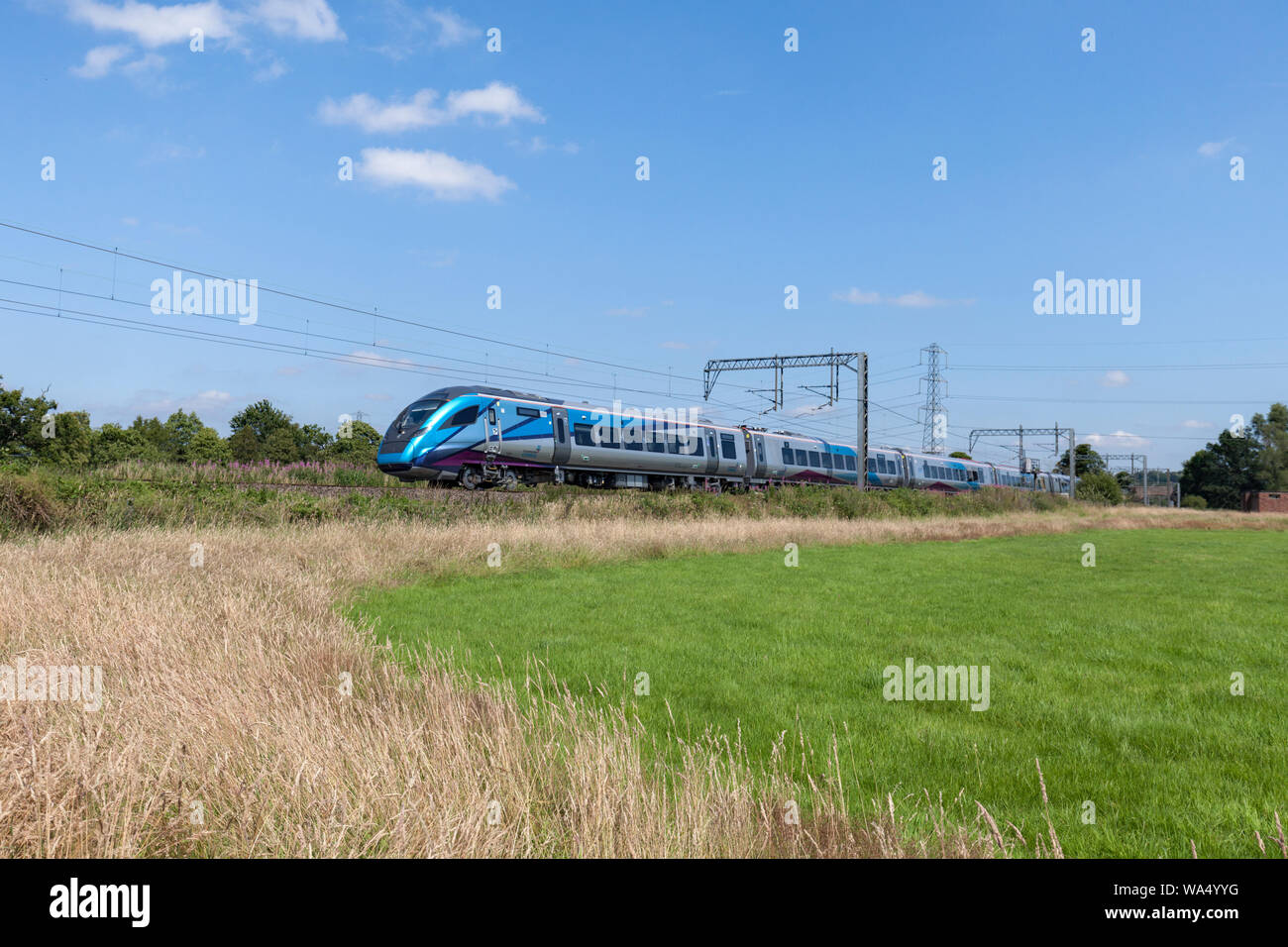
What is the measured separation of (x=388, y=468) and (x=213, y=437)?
63.1 metres

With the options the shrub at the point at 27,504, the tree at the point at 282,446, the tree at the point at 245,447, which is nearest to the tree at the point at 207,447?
the tree at the point at 245,447

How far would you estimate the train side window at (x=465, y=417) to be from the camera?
25844 millimetres

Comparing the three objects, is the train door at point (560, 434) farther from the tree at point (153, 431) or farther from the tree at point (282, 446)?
the tree at point (153, 431)

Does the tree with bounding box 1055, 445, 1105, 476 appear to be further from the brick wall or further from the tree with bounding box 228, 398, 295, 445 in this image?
the tree with bounding box 228, 398, 295, 445

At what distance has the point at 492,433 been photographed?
87.7 feet

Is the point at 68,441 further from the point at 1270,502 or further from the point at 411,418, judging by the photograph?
the point at 1270,502

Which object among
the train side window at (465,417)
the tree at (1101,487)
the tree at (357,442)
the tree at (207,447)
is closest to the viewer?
the train side window at (465,417)

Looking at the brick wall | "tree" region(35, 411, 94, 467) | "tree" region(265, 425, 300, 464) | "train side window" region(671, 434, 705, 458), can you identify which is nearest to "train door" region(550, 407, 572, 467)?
"train side window" region(671, 434, 705, 458)

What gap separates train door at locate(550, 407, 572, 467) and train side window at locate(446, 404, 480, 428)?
3.41 metres

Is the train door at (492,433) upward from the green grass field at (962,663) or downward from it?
upward

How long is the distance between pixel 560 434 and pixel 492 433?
3.20m

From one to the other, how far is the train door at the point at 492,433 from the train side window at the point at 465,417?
1.59 feet

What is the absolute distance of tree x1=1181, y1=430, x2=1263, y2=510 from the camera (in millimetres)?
90000

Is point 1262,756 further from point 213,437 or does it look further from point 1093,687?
point 213,437
